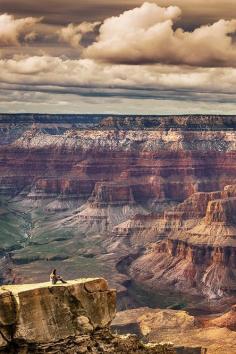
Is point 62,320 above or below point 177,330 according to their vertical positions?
above

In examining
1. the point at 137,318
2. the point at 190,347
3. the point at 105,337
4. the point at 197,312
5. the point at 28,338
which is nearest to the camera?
the point at 28,338

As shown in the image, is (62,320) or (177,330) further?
(177,330)

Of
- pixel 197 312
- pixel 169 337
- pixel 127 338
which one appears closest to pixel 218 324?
pixel 169 337

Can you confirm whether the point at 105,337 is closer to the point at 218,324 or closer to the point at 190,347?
the point at 190,347

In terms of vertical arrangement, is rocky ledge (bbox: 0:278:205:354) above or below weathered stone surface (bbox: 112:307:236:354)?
above

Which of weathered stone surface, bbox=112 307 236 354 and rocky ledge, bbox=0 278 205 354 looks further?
weathered stone surface, bbox=112 307 236 354

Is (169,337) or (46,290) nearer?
(46,290)

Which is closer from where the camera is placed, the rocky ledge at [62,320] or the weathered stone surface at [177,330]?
the rocky ledge at [62,320]

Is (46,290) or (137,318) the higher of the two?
(46,290)
